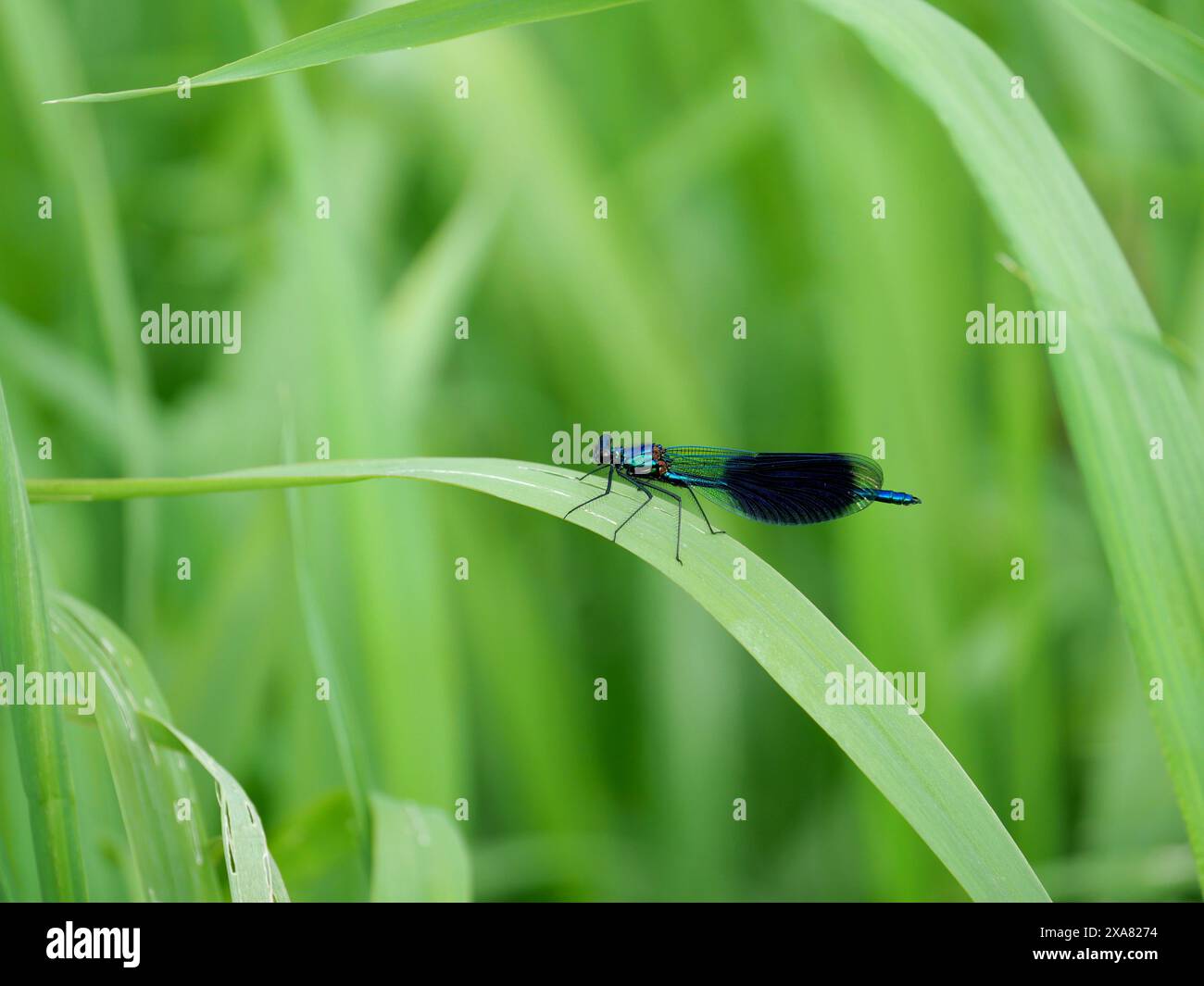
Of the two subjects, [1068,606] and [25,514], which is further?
[1068,606]

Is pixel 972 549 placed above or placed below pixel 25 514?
below

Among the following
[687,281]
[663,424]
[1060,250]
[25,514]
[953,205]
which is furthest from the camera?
[687,281]

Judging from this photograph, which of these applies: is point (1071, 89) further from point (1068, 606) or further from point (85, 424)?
point (85, 424)

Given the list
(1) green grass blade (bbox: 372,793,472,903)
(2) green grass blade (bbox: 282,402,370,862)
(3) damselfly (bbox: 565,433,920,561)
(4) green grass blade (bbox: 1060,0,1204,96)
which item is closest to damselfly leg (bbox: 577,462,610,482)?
(3) damselfly (bbox: 565,433,920,561)

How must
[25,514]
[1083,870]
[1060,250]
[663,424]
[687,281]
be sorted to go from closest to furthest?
1. [25,514]
2. [1060,250]
3. [1083,870]
4. [663,424]
5. [687,281]

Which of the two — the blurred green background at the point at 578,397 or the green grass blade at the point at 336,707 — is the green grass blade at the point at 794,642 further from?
the blurred green background at the point at 578,397

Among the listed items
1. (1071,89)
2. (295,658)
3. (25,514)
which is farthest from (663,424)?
(1071,89)

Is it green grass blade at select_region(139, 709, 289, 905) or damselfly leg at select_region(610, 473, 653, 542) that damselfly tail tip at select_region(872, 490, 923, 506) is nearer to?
damselfly leg at select_region(610, 473, 653, 542)
